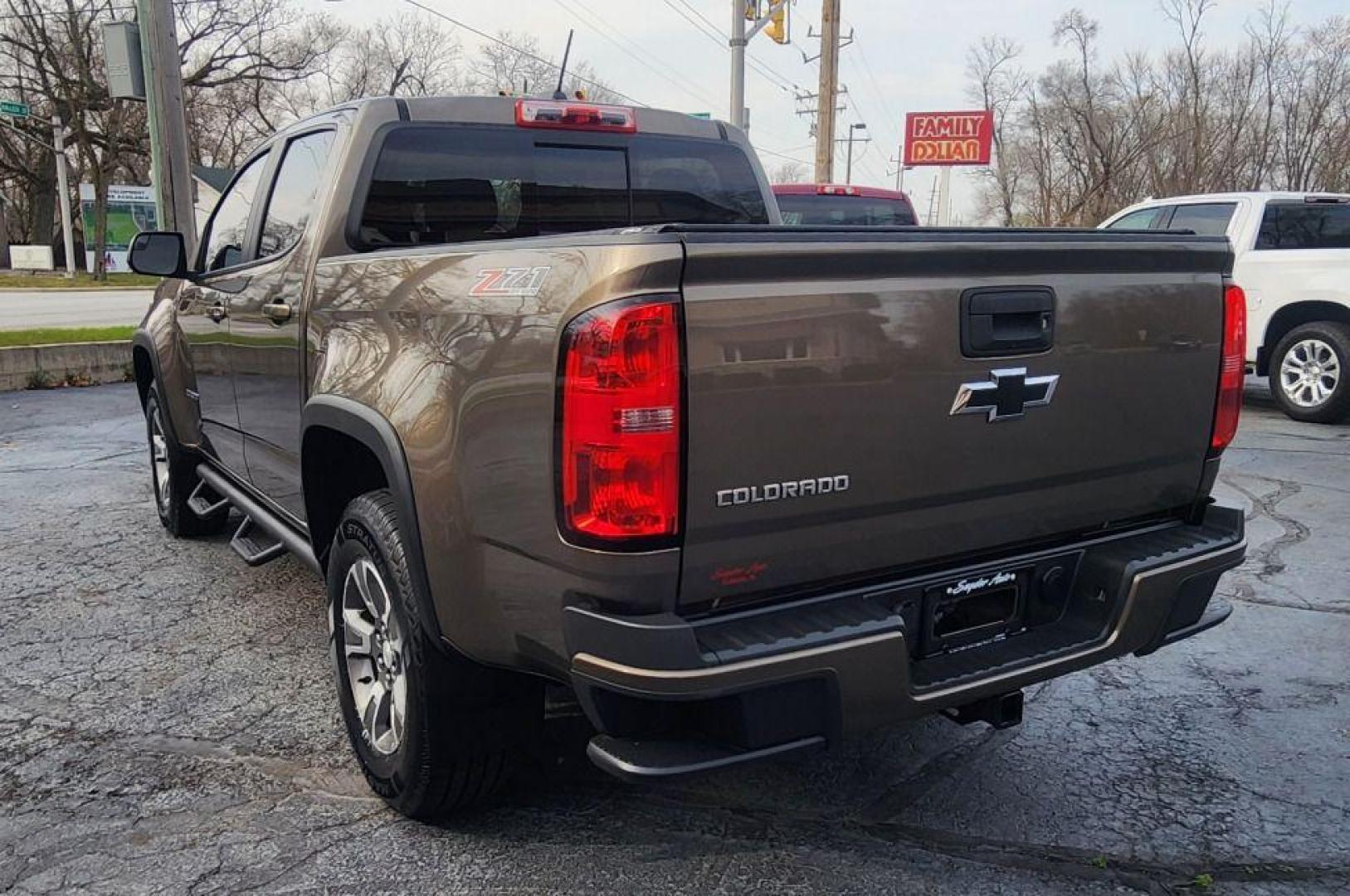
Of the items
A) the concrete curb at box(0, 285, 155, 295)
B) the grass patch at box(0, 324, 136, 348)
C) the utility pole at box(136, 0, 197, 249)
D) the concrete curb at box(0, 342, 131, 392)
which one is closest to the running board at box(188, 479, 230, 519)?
the utility pole at box(136, 0, 197, 249)

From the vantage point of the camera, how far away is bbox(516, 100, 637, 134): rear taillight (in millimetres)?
3695

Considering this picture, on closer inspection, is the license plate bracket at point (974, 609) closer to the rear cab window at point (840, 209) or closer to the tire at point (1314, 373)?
the rear cab window at point (840, 209)

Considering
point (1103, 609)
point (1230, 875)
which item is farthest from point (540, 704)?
point (1230, 875)

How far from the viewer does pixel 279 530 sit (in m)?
3.84

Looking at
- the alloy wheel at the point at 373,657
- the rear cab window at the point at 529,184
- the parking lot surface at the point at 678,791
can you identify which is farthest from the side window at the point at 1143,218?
the alloy wheel at the point at 373,657

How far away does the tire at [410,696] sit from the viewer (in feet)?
8.51

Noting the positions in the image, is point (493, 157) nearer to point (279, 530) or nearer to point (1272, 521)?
point (279, 530)

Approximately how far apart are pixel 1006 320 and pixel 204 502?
4301 mm

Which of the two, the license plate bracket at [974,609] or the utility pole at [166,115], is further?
the utility pole at [166,115]

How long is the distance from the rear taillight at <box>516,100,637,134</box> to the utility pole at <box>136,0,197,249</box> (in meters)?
7.43

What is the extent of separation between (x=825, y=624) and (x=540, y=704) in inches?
35.8

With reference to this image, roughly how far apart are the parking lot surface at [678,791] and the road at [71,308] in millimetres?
12445

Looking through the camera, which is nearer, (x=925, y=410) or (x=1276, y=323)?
(x=925, y=410)

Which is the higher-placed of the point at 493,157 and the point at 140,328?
the point at 493,157
